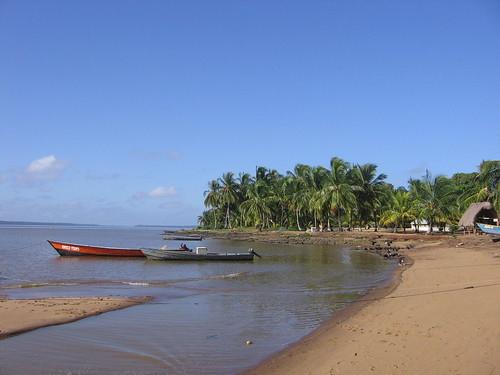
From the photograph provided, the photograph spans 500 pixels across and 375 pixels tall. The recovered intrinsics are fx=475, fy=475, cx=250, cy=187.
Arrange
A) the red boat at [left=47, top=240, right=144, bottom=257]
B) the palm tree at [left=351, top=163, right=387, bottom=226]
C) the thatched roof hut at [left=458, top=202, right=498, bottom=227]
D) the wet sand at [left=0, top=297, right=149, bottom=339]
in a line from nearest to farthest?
the wet sand at [left=0, top=297, right=149, bottom=339], the red boat at [left=47, top=240, right=144, bottom=257], the thatched roof hut at [left=458, top=202, right=498, bottom=227], the palm tree at [left=351, top=163, right=387, bottom=226]

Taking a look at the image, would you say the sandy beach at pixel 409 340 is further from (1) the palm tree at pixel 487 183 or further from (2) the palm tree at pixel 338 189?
(2) the palm tree at pixel 338 189

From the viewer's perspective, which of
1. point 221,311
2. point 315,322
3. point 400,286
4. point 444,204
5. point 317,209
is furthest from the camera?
point 317,209

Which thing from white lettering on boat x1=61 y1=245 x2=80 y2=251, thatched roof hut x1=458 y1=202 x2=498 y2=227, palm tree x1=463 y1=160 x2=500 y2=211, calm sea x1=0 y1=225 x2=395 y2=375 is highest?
palm tree x1=463 y1=160 x2=500 y2=211

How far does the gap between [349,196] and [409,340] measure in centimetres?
5211

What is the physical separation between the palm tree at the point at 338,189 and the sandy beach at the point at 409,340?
45.7 m

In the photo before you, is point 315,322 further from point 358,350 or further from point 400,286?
point 400,286

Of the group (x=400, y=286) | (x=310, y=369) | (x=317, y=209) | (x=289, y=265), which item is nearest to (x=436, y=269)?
(x=400, y=286)

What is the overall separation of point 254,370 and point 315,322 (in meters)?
4.36

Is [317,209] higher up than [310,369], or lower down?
higher up

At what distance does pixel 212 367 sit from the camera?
28.0 ft

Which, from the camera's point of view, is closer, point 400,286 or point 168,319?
point 168,319

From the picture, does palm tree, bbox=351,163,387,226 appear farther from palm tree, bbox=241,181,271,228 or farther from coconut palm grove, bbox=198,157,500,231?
palm tree, bbox=241,181,271,228

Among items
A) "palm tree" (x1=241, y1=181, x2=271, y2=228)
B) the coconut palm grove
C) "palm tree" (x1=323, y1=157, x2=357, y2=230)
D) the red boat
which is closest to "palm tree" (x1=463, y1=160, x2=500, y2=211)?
the coconut palm grove

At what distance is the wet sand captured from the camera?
11391 millimetres
